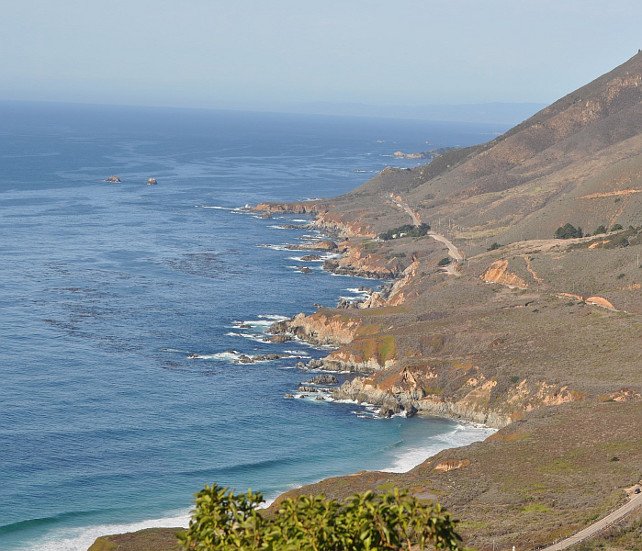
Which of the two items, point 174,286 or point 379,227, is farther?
point 379,227

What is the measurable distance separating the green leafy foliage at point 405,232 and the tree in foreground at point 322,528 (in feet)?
490

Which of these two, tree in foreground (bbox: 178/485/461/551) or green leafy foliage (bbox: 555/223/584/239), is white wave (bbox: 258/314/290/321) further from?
tree in foreground (bbox: 178/485/461/551)

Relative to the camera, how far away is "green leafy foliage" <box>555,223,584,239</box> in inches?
5819

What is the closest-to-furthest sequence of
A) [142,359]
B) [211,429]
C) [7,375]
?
[211,429] → [7,375] → [142,359]

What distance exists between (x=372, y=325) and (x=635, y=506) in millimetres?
56333

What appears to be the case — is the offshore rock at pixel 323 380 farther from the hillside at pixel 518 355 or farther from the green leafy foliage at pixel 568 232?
the green leafy foliage at pixel 568 232

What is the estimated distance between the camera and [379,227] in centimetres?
19338

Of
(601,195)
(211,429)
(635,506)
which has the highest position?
(601,195)

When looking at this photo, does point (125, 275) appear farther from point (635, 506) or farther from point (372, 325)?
point (635, 506)

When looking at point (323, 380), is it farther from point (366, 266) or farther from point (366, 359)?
point (366, 266)

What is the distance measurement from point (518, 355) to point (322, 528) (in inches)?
2633

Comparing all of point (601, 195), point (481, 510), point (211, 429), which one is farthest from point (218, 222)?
point (481, 510)

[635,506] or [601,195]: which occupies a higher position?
[601,195]

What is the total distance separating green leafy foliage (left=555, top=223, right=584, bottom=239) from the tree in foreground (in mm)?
120708
